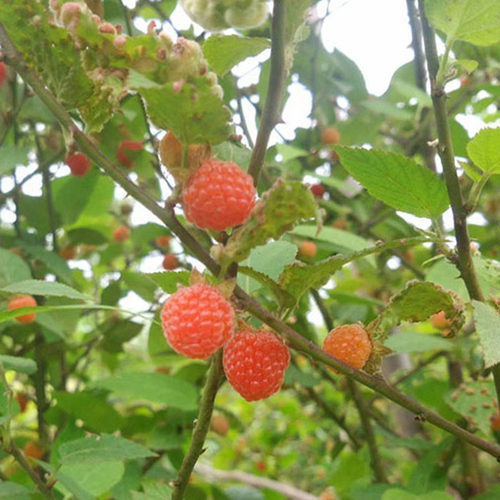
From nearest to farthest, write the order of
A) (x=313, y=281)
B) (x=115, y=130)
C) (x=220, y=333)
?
(x=220, y=333) → (x=313, y=281) → (x=115, y=130)

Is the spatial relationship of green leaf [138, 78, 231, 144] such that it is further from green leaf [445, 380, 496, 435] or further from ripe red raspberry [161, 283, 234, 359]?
green leaf [445, 380, 496, 435]

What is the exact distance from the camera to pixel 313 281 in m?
0.65

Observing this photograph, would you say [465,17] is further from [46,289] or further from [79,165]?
[79,165]

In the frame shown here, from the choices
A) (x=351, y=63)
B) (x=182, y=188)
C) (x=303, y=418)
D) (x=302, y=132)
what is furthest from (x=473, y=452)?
(x=303, y=418)

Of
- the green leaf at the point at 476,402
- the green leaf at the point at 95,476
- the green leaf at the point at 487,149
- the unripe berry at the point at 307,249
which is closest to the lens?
the green leaf at the point at 487,149

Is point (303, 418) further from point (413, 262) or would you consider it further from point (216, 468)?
point (413, 262)

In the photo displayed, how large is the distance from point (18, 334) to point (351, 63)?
1.12 m

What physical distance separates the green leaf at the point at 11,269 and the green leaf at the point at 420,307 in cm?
78

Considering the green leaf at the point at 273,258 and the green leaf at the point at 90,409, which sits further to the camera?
the green leaf at the point at 90,409

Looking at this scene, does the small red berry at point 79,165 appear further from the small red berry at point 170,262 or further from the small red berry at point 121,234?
the small red berry at point 121,234

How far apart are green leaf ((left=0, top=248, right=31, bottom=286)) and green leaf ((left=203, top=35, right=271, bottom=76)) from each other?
71cm

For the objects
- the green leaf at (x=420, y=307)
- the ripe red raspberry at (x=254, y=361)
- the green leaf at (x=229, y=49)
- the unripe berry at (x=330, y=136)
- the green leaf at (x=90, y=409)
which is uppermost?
the unripe berry at (x=330, y=136)

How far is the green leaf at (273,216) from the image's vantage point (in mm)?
506

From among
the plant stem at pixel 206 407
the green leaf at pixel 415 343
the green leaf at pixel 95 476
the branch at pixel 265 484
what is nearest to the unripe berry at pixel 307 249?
the green leaf at pixel 415 343
